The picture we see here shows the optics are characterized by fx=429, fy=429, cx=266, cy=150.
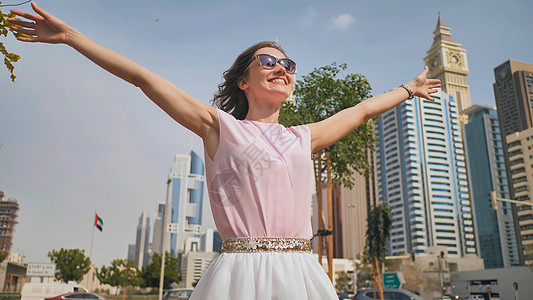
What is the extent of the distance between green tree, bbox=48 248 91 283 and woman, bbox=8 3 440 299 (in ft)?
142

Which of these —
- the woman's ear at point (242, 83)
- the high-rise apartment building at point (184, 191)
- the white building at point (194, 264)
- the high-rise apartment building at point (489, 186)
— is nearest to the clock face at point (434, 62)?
the high-rise apartment building at point (489, 186)

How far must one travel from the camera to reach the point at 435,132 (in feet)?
416

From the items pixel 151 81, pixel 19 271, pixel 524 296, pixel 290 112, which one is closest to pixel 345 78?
pixel 290 112

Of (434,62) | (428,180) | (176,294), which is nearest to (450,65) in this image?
(434,62)

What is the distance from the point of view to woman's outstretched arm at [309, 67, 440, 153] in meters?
2.28

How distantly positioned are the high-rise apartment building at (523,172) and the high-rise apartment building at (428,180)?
135 ft

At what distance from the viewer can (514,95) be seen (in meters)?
97.2

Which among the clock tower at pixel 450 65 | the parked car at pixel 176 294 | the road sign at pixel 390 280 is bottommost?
the parked car at pixel 176 294

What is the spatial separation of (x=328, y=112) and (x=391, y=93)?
1022cm

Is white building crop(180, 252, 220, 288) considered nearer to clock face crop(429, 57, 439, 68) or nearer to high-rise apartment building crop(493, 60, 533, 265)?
high-rise apartment building crop(493, 60, 533, 265)

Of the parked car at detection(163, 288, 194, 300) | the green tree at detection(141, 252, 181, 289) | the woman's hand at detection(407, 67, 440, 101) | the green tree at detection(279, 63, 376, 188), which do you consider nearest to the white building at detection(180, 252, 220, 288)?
the green tree at detection(141, 252, 181, 289)

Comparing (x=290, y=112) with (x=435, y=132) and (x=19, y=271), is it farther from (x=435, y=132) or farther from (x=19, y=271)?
(x=435, y=132)

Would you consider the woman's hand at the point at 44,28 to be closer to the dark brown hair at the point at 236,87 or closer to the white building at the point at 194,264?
the dark brown hair at the point at 236,87

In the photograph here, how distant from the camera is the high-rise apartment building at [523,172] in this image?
73.3 meters
